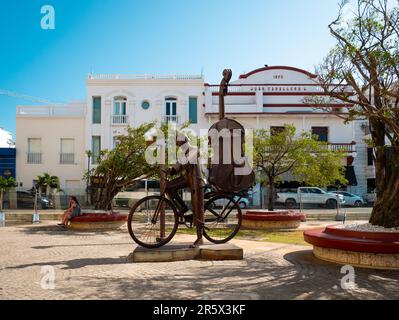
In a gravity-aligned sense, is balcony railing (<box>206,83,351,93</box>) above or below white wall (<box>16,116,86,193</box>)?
above

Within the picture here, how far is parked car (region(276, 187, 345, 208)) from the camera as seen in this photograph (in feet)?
91.5

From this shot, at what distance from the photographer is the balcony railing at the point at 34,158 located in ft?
111

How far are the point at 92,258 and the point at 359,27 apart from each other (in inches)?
288

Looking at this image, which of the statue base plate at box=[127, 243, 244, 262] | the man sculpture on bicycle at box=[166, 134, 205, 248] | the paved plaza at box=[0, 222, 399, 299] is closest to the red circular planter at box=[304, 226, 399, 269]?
the paved plaza at box=[0, 222, 399, 299]

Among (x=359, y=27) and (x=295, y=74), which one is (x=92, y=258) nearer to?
(x=359, y=27)

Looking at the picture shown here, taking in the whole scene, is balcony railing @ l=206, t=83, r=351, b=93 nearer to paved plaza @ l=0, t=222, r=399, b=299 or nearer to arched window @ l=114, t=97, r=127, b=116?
arched window @ l=114, t=97, r=127, b=116

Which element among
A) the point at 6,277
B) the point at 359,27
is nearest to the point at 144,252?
the point at 6,277

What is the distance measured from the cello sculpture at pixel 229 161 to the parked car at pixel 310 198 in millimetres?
19420

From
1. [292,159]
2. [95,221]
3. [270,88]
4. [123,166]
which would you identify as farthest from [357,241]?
[270,88]

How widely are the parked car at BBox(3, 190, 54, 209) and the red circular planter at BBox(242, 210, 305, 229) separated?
12.3 m

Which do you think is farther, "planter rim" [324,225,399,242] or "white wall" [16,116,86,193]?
"white wall" [16,116,86,193]

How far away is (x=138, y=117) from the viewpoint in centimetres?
3400

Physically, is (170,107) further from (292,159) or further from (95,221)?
(95,221)

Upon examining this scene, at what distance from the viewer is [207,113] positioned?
33.4 m
